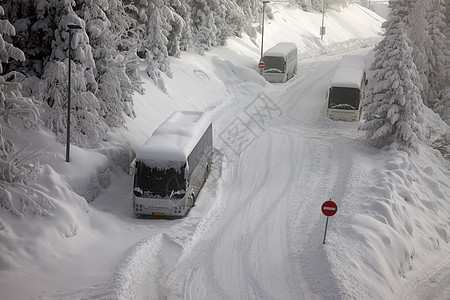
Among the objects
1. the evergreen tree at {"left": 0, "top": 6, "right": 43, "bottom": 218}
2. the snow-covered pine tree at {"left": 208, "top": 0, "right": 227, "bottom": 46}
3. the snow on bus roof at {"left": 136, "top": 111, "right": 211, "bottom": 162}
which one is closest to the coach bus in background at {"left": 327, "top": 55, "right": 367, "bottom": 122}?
the snow on bus roof at {"left": 136, "top": 111, "right": 211, "bottom": 162}

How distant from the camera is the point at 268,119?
29.9 meters

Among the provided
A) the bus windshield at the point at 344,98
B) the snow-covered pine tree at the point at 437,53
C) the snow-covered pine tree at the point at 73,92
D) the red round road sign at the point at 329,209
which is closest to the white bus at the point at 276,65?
the bus windshield at the point at 344,98

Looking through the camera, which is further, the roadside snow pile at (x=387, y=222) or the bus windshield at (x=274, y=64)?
the bus windshield at (x=274, y=64)

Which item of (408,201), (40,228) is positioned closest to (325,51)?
(408,201)

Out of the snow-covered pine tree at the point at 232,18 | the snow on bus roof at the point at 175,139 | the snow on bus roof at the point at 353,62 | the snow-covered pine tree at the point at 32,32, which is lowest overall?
the snow on bus roof at the point at 353,62

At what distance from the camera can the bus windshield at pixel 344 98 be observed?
2938 centimetres

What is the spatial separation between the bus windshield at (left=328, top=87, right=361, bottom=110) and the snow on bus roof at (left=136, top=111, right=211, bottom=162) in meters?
12.2

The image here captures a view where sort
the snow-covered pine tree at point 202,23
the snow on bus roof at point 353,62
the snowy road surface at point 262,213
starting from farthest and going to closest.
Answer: the snow-covered pine tree at point 202,23 → the snow on bus roof at point 353,62 → the snowy road surface at point 262,213

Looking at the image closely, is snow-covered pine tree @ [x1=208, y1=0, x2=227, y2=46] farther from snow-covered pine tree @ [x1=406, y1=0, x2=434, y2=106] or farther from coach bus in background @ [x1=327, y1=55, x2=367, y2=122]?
snow-covered pine tree @ [x1=406, y1=0, x2=434, y2=106]

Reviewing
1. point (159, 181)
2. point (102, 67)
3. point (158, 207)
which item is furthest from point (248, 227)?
point (102, 67)

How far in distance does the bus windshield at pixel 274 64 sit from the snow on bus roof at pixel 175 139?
68.7 ft

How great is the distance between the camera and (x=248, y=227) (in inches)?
630

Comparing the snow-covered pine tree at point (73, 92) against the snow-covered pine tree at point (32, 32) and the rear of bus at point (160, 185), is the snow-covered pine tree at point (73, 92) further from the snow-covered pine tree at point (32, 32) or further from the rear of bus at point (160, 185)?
the rear of bus at point (160, 185)

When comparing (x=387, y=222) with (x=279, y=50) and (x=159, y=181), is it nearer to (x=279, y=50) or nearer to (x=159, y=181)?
(x=159, y=181)
